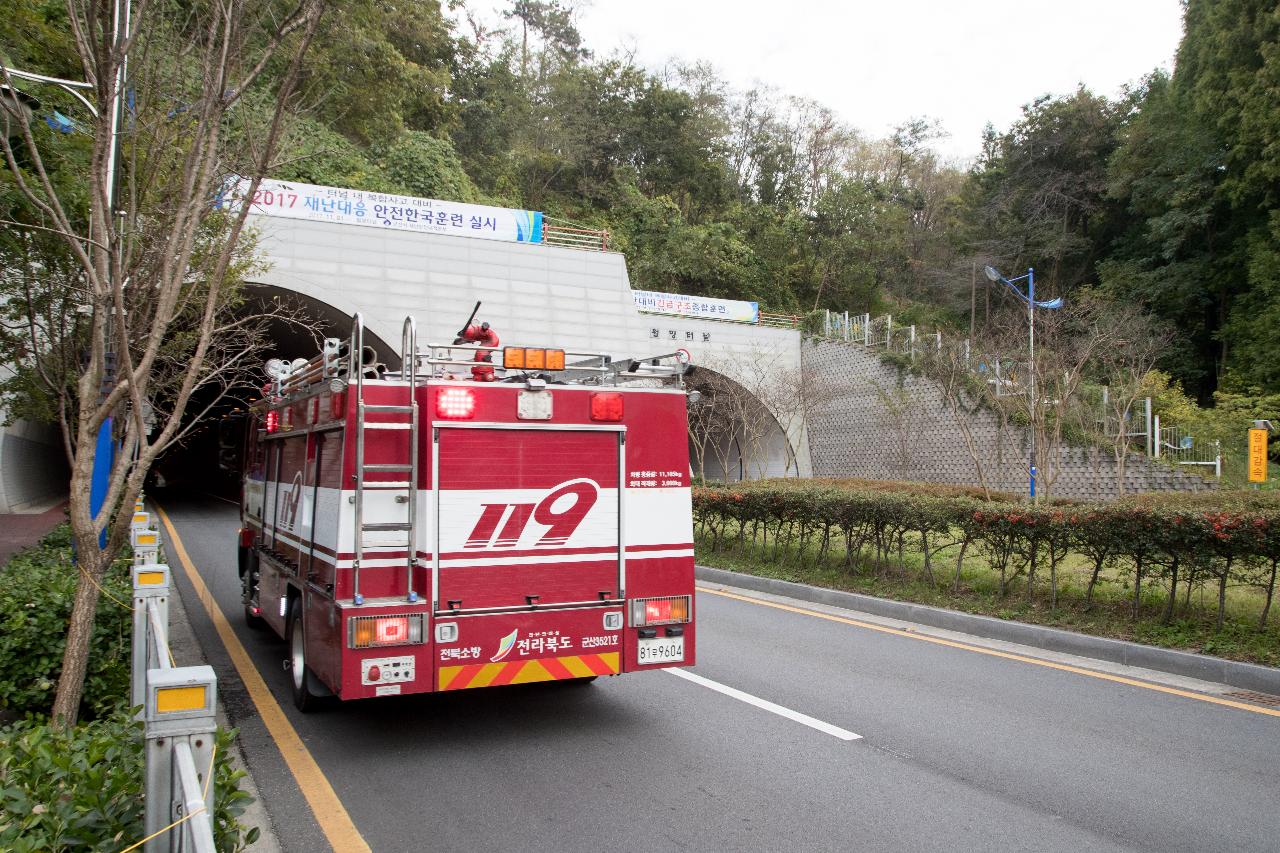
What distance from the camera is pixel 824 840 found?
14.5 feet

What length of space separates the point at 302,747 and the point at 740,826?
2.99m

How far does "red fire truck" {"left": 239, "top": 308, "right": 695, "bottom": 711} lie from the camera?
5.52 meters

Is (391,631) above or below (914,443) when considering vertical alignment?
below

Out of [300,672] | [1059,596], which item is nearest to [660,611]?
[300,672]

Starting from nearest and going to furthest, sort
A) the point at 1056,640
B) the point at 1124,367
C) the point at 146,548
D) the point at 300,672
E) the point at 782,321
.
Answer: the point at 300,672 → the point at 146,548 → the point at 1056,640 → the point at 1124,367 → the point at 782,321

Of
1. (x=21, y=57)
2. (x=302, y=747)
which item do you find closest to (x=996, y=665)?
(x=302, y=747)

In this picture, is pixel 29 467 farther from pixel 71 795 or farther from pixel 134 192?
pixel 71 795

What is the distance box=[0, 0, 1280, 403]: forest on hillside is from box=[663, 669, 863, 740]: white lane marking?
19.2 m

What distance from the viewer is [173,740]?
284 cm

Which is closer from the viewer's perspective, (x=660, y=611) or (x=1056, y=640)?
(x=660, y=611)

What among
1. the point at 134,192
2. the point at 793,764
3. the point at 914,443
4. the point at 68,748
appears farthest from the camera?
the point at 914,443

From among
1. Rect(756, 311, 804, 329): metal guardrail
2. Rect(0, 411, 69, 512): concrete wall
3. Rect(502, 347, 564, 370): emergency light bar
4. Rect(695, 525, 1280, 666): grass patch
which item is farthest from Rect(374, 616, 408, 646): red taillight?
Rect(756, 311, 804, 329): metal guardrail

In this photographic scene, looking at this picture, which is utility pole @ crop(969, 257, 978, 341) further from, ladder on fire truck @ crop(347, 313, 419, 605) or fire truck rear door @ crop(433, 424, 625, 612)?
ladder on fire truck @ crop(347, 313, 419, 605)

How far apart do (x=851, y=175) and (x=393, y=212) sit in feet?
140
